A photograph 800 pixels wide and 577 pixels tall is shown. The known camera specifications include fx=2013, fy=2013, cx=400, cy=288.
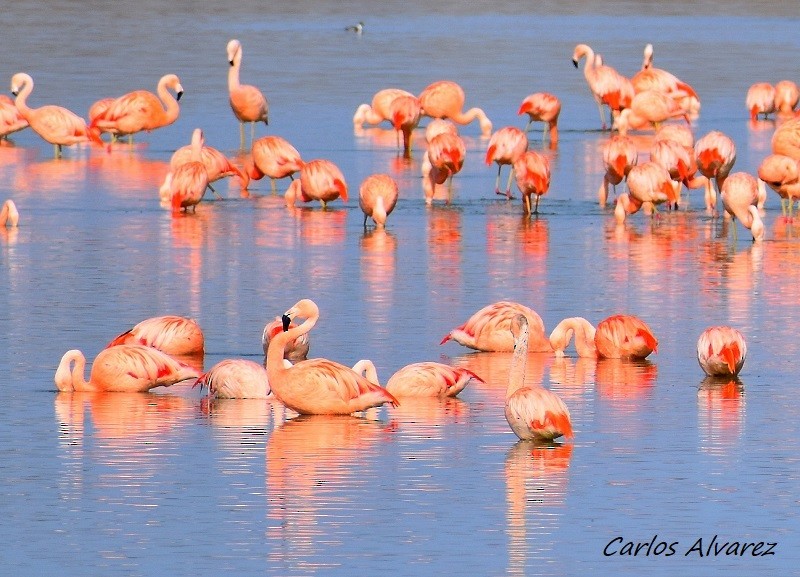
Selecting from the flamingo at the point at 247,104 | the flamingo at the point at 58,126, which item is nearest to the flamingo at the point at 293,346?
the flamingo at the point at 58,126

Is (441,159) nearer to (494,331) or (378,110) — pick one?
(378,110)

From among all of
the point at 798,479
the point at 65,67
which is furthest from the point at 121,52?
the point at 798,479

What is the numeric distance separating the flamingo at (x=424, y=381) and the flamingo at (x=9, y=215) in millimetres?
6589

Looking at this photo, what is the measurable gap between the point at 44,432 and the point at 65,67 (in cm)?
2226

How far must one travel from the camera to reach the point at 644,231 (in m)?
15.4

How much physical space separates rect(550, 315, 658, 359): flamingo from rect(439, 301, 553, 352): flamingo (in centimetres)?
12

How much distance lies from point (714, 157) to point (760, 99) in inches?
322

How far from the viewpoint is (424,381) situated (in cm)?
925

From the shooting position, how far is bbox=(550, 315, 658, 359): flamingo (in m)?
10.2

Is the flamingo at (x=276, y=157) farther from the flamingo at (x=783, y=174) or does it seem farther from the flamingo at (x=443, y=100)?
the flamingo at (x=443, y=100)

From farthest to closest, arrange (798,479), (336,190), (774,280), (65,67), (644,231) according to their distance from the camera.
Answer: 1. (65,67)
2. (336,190)
3. (644,231)
4. (774,280)
5. (798,479)

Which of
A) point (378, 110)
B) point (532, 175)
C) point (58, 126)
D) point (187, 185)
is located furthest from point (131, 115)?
point (532, 175)

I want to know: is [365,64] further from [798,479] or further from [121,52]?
[798,479]

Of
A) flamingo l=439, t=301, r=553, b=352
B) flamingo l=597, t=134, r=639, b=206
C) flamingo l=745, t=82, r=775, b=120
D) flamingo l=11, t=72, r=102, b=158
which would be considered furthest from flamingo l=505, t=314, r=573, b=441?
flamingo l=745, t=82, r=775, b=120
